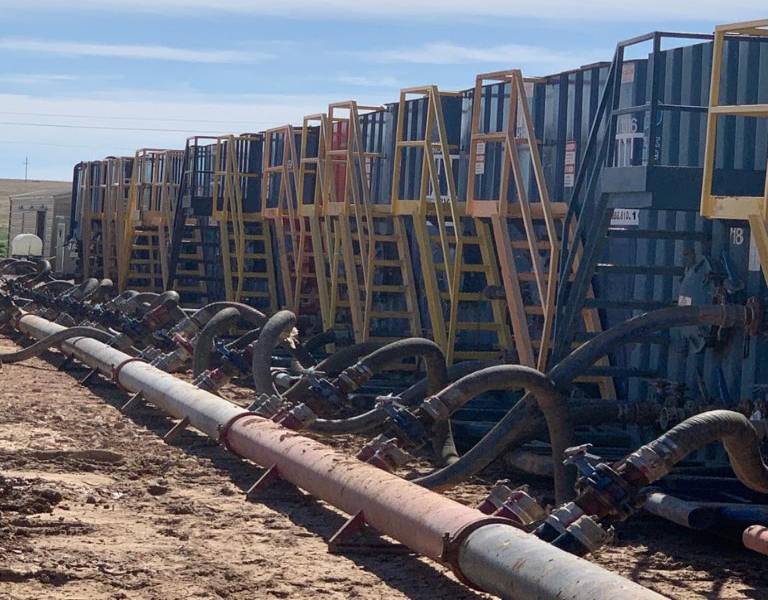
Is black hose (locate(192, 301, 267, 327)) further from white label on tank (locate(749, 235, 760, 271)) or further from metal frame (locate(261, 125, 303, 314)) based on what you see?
white label on tank (locate(749, 235, 760, 271))

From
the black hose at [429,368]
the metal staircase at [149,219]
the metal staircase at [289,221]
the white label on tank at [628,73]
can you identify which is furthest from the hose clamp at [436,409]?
the metal staircase at [149,219]

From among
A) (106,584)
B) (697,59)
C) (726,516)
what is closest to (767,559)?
(726,516)

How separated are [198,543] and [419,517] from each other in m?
1.15

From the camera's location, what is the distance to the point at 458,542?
6.19 meters

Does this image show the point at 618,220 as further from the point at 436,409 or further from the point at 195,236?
the point at 195,236

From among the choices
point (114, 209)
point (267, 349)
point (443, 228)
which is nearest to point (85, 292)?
→ point (114, 209)

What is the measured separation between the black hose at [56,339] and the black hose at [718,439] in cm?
887

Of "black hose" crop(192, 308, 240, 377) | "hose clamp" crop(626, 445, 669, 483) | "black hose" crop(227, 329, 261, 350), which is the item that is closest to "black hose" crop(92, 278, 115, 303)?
"black hose" crop(227, 329, 261, 350)

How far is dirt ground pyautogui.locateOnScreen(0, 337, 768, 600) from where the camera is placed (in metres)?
6.33

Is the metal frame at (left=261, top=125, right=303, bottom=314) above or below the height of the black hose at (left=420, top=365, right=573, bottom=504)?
above

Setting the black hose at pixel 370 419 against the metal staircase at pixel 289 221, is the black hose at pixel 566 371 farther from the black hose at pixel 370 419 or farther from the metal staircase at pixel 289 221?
the metal staircase at pixel 289 221

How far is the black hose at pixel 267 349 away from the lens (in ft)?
36.2

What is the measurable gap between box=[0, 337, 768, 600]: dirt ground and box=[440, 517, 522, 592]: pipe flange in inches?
5.4

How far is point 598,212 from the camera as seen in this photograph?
30.3 ft
